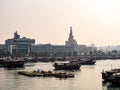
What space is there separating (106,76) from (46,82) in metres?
15.1

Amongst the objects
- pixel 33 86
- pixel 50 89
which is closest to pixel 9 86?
pixel 33 86

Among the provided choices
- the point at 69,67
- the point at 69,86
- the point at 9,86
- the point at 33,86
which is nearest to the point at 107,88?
the point at 69,86

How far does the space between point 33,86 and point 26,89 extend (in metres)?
5.92

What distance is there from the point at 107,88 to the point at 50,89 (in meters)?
12.7

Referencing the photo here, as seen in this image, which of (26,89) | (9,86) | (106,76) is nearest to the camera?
(26,89)

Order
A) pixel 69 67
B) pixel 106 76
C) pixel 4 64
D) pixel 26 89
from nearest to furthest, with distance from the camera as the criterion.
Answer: pixel 26 89 < pixel 106 76 < pixel 69 67 < pixel 4 64

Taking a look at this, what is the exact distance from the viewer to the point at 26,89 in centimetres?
8381

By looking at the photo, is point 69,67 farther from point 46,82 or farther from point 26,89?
point 26,89

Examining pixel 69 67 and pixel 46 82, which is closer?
pixel 46 82

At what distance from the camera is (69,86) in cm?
8894

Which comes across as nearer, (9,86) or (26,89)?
(26,89)

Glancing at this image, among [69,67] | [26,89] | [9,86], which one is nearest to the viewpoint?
[26,89]

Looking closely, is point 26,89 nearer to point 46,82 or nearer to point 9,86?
point 9,86

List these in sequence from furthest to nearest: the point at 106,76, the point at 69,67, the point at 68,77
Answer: the point at 69,67 < the point at 68,77 < the point at 106,76
